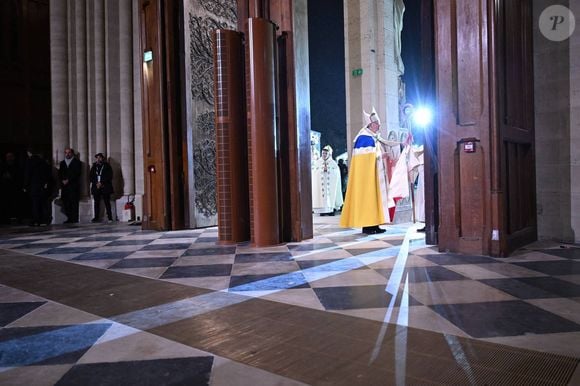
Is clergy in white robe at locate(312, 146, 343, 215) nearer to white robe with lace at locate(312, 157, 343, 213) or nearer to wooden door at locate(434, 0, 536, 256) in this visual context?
white robe with lace at locate(312, 157, 343, 213)

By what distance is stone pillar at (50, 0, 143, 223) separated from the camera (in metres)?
10.3

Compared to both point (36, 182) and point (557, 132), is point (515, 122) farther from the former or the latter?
point (36, 182)

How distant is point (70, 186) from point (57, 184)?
1.94ft

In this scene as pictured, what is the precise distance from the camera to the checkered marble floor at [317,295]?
5.96 ft

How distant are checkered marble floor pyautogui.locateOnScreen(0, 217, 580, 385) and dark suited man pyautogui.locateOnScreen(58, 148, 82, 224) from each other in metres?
5.17

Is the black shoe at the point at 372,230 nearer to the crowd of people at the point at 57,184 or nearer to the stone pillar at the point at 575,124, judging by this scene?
the stone pillar at the point at 575,124

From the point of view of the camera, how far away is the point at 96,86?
35.2 feet

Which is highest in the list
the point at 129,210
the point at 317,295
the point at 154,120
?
the point at 154,120

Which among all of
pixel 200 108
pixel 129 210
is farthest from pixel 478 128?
pixel 129 210

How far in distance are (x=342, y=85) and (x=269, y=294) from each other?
12549 millimetres

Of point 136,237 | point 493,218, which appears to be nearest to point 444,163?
point 493,218

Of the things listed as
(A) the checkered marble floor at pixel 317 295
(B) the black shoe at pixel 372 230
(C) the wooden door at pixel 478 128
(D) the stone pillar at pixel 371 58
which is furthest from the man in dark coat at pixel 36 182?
(C) the wooden door at pixel 478 128

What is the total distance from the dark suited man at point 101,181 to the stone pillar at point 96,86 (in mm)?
336

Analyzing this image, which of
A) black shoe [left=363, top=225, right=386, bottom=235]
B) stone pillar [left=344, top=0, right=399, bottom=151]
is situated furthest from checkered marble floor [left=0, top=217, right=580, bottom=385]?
stone pillar [left=344, top=0, right=399, bottom=151]
